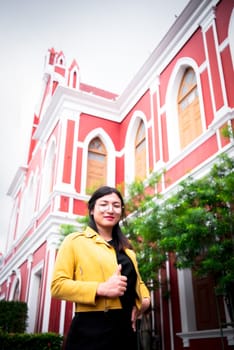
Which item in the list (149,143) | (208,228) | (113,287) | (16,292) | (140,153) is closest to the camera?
(113,287)

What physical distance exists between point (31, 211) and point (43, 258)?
184 inches

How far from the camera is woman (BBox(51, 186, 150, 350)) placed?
159 centimetres

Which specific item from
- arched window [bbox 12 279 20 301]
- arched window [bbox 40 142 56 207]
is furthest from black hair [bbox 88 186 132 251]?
arched window [bbox 12 279 20 301]

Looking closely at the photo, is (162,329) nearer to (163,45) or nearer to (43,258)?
(43,258)

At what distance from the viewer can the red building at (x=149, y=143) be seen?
7.83 m

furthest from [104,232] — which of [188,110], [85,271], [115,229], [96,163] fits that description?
[96,163]

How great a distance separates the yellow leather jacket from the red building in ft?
17.7

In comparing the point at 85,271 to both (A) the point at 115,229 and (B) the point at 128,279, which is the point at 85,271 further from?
(A) the point at 115,229

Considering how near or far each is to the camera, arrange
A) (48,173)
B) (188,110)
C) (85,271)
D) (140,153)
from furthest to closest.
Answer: (48,173), (140,153), (188,110), (85,271)

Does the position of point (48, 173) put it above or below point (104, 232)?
above

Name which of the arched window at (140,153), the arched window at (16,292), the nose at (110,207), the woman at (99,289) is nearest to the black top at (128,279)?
the woman at (99,289)

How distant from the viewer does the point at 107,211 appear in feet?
6.76

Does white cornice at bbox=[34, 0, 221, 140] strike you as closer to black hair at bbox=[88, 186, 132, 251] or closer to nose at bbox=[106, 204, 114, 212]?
black hair at bbox=[88, 186, 132, 251]

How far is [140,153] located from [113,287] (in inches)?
419
